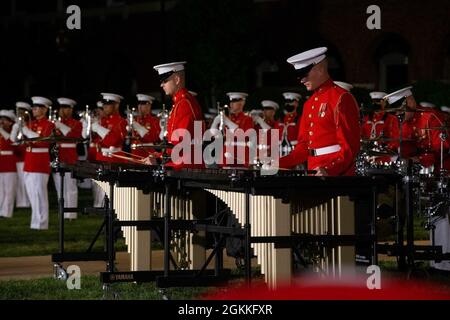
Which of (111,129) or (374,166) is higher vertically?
(111,129)

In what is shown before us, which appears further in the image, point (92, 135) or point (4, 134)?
point (4, 134)

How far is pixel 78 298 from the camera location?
39.3ft

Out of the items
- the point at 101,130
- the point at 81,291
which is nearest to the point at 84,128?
the point at 101,130

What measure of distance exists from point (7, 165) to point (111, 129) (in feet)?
15.1

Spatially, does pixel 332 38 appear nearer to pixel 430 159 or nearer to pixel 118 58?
pixel 118 58

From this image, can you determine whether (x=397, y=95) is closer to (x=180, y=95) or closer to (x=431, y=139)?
(x=431, y=139)

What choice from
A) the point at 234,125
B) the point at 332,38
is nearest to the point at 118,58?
the point at 332,38

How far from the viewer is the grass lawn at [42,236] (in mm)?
16688

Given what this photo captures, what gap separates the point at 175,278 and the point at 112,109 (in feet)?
26.6

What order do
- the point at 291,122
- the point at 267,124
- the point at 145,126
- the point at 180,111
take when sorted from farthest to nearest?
the point at 291,122 < the point at 267,124 < the point at 145,126 < the point at 180,111

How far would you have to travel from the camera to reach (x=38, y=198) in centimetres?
1962

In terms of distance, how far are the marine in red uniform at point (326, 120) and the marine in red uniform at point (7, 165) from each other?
12171mm

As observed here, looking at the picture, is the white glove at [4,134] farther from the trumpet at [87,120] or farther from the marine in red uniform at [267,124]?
the marine in red uniform at [267,124]

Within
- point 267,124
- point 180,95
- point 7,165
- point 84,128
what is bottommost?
point 7,165
